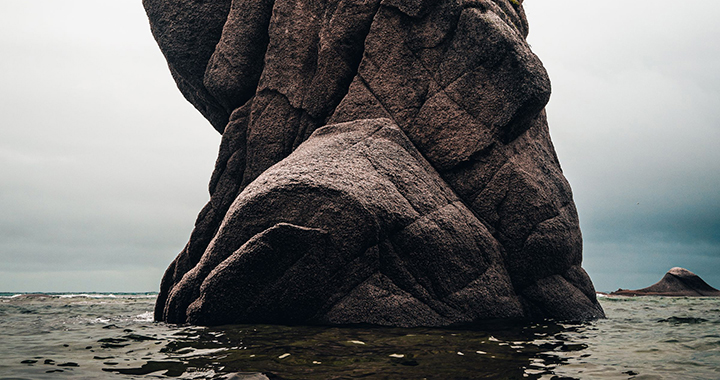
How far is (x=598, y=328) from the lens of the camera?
8.96 m

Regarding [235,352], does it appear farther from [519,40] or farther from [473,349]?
[519,40]

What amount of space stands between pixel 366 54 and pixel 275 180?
212 inches

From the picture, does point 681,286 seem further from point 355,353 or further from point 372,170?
point 355,353

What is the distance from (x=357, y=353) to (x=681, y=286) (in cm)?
4442

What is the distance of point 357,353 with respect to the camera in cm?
555

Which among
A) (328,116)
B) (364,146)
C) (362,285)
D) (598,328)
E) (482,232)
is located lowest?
(598,328)

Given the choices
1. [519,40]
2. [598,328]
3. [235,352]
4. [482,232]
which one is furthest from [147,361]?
[519,40]

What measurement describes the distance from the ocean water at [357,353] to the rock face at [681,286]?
3739cm

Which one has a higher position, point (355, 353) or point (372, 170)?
point (372, 170)

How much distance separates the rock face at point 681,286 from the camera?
3735 cm

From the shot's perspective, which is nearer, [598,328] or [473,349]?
[473,349]

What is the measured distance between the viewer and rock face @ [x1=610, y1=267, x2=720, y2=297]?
123 feet

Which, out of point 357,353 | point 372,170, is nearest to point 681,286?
point 372,170

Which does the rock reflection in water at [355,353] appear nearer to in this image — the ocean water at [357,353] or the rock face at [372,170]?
the ocean water at [357,353]
